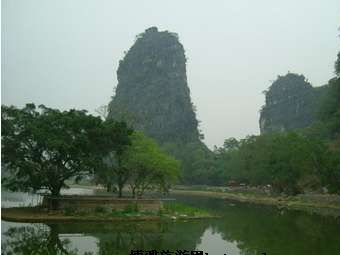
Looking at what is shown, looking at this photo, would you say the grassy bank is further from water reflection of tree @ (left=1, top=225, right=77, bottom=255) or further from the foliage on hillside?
the foliage on hillside

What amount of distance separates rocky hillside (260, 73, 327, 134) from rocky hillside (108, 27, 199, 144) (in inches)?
552

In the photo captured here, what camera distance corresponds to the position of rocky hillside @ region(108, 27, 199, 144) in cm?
8650

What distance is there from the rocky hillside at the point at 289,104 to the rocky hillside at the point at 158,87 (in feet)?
46.0

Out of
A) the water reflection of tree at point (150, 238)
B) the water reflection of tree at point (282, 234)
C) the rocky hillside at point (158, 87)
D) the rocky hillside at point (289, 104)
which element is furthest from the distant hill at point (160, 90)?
the water reflection of tree at point (150, 238)

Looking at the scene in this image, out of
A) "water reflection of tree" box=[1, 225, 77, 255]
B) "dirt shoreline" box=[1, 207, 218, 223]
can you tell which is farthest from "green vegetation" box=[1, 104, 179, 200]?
"water reflection of tree" box=[1, 225, 77, 255]

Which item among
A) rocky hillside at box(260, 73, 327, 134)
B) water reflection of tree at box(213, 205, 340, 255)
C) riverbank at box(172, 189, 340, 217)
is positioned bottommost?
water reflection of tree at box(213, 205, 340, 255)

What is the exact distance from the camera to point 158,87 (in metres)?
90.9

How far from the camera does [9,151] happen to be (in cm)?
2339

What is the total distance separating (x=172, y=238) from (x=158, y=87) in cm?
7328

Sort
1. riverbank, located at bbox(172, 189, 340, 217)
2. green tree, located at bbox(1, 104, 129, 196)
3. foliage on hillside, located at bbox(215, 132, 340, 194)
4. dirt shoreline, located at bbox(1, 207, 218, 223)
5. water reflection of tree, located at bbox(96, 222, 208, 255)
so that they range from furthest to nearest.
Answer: foliage on hillside, located at bbox(215, 132, 340, 194) < riverbank, located at bbox(172, 189, 340, 217) < green tree, located at bbox(1, 104, 129, 196) < dirt shoreline, located at bbox(1, 207, 218, 223) < water reflection of tree, located at bbox(96, 222, 208, 255)

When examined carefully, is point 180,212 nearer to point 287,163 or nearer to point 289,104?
point 287,163

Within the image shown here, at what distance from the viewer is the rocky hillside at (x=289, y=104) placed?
85.4m

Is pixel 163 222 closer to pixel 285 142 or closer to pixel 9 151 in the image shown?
pixel 9 151

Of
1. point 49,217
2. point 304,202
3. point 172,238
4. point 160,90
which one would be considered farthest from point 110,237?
point 160,90
